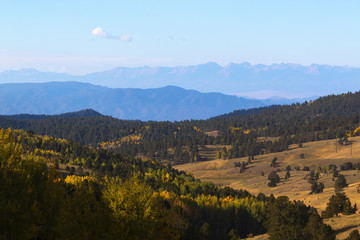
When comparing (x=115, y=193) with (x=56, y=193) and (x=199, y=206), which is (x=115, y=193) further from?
(x=199, y=206)

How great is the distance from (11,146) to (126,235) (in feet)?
80.7

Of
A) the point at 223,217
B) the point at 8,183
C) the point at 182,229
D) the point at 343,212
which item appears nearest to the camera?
the point at 8,183

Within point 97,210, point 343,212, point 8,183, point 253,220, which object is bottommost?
point 253,220

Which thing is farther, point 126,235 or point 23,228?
point 23,228

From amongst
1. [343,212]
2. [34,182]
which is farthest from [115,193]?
[343,212]

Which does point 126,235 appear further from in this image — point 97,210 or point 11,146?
point 11,146

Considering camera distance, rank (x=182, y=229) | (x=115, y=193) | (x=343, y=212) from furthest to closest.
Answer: (x=343, y=212)
(x=182, y=229)
(x=115, y=193)

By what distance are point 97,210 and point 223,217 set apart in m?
87.3

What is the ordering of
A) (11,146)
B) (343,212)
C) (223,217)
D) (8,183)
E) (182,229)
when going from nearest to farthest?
(8,183) < (11,146) < (182,229) < (343,212) < (223,217)

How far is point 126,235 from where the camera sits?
44719mm

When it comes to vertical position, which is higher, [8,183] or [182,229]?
[8,183]

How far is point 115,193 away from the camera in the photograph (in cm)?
4781

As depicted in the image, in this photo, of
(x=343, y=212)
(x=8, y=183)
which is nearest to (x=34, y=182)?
(x=8, y=183)

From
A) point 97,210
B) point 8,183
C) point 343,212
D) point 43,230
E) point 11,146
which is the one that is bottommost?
point 343,212
